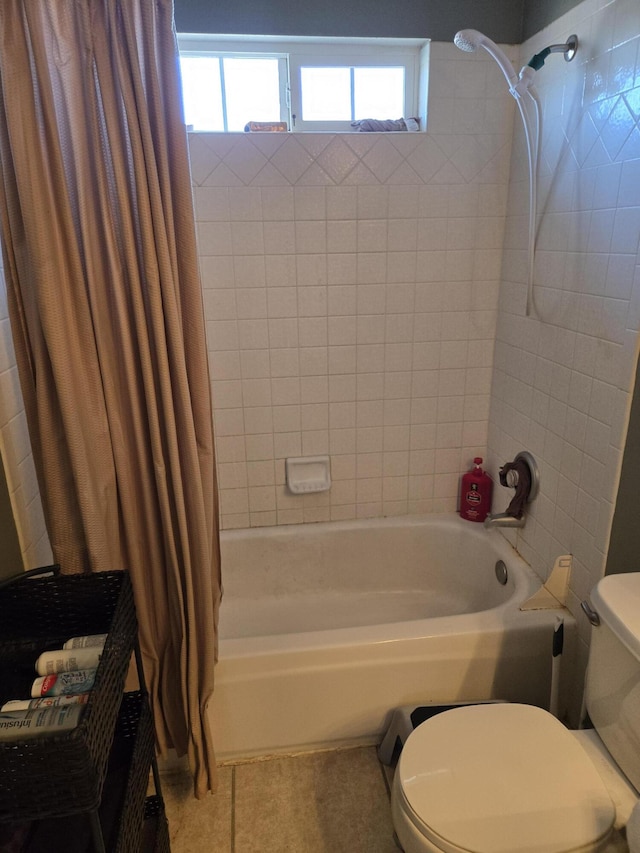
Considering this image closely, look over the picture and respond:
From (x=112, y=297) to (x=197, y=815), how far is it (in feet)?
4.65

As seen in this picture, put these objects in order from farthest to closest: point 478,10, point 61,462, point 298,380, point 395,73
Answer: point 298,380 < point 395,73 < point 478,10 < point 61,462

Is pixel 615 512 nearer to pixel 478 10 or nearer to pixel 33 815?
pixel 33 815

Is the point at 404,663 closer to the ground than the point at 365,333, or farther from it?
closer to the ground

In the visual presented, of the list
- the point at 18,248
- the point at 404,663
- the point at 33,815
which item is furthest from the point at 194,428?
the point at 404,663

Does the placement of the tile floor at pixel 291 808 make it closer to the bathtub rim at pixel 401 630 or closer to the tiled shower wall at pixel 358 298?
the bathtub rim at pixel 401 630

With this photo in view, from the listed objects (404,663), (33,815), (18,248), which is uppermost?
(18,248)

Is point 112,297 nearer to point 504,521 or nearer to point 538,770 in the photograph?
point 538,770

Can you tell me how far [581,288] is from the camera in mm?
1616

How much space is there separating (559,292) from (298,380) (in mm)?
954

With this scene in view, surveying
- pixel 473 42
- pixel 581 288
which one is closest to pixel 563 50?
pixel 473 42

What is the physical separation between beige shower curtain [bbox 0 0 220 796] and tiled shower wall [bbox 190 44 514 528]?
74 centimetres

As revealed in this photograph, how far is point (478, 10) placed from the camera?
186 centimetres

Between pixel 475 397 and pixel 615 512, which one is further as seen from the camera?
pixel 475 397

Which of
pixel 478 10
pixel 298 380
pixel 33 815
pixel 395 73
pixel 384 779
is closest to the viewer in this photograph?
pixel 33 815
